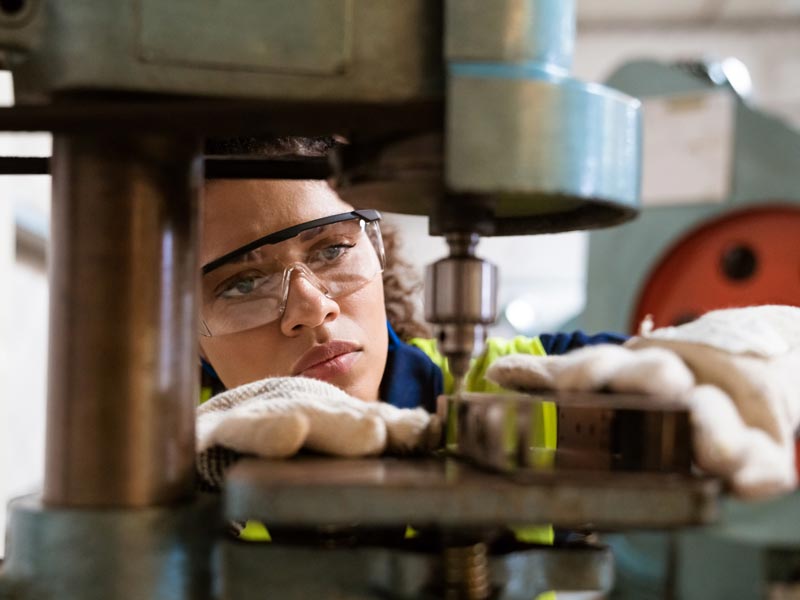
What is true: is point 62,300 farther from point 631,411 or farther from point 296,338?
point 296,338

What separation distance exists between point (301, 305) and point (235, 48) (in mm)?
678

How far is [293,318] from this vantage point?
1211 millimetres

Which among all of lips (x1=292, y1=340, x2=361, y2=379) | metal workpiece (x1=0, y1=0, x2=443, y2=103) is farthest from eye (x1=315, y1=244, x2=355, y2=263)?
metal workpiece (x1=0, y1=0, x2=443, y2=103)

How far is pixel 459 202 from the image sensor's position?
0.63 meters

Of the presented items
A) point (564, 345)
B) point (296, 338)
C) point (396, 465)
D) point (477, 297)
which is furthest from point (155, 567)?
point (564, 345)

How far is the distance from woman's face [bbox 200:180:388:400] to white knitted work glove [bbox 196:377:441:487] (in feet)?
1.76

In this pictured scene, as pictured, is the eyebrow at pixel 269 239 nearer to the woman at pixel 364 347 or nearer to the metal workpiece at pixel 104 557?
the woman at pixel 364 347

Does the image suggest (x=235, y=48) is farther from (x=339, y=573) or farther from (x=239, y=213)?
(x=239, y=213)

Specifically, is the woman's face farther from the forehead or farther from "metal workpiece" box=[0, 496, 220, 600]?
"metal workpiece" box=[0, 496, 220, 600]

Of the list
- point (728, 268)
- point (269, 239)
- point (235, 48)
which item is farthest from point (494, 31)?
point (728, 268)

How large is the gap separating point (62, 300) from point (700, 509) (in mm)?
409

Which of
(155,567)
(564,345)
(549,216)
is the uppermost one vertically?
(549,216)

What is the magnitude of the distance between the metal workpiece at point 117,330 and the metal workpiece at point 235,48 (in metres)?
0.05

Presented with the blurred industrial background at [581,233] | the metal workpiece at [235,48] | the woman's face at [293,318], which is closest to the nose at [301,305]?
the woman's face at [293,318]
